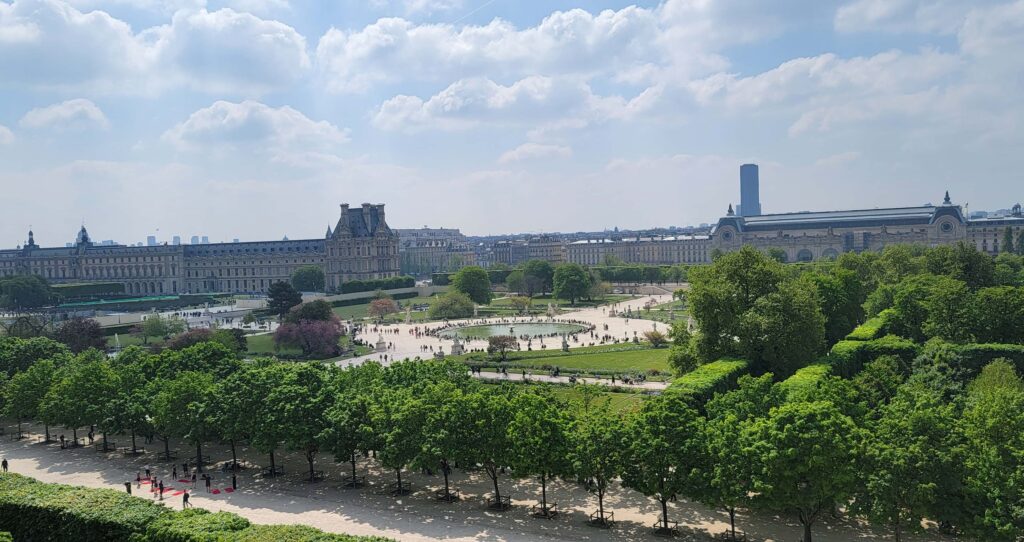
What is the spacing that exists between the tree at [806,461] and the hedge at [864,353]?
18512mm

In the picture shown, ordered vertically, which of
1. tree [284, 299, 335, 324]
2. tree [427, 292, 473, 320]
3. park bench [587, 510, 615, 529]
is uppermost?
tree [284, 299, 335, 324]

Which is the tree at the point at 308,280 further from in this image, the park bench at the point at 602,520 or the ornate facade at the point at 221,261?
the park bench at the point at 602,520

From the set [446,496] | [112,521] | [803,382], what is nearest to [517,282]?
[803,382]

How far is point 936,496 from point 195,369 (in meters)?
35.7

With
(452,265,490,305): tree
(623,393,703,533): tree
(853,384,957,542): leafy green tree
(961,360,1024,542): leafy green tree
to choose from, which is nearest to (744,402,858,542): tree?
(853,384,957,542): leafy green tree

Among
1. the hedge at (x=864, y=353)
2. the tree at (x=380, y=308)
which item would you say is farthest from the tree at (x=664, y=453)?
the tree at (x=380, y=308)

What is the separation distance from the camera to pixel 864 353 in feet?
142

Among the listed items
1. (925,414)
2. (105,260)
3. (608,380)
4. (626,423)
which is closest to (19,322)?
(608,380)

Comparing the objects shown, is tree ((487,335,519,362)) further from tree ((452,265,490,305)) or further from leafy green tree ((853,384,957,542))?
leafy green tree ((853,384,957,542))

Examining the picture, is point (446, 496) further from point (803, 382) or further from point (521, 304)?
point (521, 304)

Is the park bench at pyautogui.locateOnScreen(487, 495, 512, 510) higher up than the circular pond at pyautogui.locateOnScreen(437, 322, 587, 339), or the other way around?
the circular pond at pyautogui.locateOnScreen(437, 322, 587, 339)

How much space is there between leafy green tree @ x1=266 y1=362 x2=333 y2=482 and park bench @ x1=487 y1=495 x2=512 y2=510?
740 cm

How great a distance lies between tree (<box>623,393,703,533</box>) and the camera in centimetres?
2444

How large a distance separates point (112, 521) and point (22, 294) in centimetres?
10606
